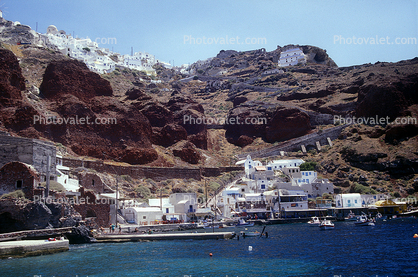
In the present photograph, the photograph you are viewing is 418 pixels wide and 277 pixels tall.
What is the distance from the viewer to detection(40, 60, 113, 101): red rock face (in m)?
65.9

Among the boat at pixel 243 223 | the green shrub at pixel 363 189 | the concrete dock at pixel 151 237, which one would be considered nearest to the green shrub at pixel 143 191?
the boat at pixel 243 223

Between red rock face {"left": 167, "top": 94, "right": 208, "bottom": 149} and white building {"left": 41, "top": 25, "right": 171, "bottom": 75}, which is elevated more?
white building {"left": 41, "top": 25, "right": 171, "bottom": 75}

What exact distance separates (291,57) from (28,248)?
137723 mm

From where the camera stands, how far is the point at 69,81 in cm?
6712

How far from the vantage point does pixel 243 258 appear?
28.0 m

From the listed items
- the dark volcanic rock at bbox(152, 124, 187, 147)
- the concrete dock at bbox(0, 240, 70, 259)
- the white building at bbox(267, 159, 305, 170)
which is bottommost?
the concrete dock at bbox(0, 240, 70, 259)

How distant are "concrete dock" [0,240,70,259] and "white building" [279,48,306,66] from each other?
431 feet

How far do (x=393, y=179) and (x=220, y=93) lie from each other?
80.7 m

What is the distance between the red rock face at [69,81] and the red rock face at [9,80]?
607 centimetres

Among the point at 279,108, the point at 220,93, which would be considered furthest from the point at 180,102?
the point at 220,93

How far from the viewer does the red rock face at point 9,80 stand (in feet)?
179

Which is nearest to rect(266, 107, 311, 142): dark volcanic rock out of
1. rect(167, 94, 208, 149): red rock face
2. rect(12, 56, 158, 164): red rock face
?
rect(167, 94, 208, 149): red rock face

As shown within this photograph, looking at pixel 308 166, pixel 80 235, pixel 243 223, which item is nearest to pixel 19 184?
pixel 80 235

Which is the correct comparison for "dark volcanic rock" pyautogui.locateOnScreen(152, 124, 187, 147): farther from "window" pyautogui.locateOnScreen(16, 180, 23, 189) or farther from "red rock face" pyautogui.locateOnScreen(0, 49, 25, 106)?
"window" pyautogui.locateOnScreen(16, 180, 23, 189)
